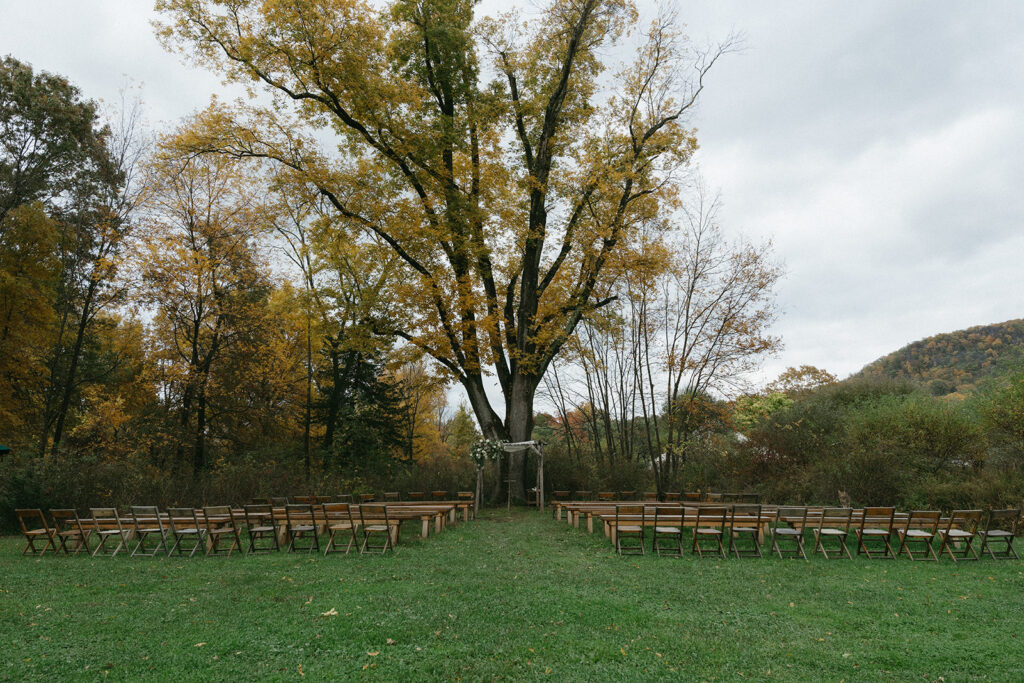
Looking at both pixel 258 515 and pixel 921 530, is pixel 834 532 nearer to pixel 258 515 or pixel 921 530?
pixel 921 530

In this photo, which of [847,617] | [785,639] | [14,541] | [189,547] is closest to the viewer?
[785,639]

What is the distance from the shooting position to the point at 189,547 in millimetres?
9781

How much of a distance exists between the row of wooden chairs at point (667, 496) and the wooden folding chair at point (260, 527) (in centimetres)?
846

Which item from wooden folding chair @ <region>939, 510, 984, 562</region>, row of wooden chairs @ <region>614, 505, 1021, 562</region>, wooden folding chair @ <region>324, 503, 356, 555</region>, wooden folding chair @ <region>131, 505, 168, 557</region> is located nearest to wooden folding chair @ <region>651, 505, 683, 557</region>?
row of wooden chairs @ <region>614, 505, 1021, 562</region>

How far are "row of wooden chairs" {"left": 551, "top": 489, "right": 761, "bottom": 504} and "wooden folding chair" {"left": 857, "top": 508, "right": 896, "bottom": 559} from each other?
13.4 ft

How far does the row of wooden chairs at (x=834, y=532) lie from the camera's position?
8359mm

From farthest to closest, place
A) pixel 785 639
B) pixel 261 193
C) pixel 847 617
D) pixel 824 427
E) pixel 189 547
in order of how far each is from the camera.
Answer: pixel 261 193 < pixel 824 427 < pixel 189 547 < pixel 847 617 < pixel 785 639

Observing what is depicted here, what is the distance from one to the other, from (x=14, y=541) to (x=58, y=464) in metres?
2.60

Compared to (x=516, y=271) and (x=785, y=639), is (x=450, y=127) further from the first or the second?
(x=785, y=639)

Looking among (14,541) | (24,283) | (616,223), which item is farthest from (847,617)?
(24,283)

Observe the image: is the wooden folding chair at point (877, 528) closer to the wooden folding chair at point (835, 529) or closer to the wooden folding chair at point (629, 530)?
the wooden folding chair at point (835, 529)

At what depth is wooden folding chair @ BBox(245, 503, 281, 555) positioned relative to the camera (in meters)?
9.30

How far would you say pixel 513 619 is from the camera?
5242 millimetres

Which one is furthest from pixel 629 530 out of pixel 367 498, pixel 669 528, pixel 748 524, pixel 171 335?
pixel 171 335
